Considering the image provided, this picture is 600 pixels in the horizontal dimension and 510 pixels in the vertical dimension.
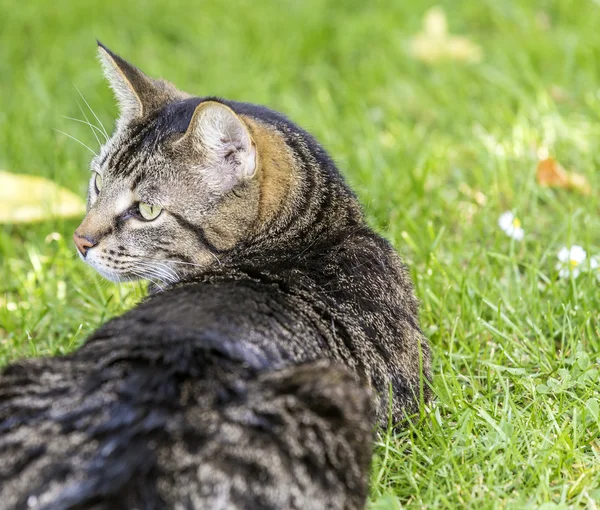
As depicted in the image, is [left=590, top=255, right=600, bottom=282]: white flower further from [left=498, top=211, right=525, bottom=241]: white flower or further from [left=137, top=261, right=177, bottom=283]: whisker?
[left=137, top=261, right=177, bottom=283]: whisker

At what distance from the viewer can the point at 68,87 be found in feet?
17.7

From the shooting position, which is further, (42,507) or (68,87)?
(68,87)

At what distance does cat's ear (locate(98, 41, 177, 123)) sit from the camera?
3.07 m

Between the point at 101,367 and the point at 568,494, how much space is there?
1419 millimetres

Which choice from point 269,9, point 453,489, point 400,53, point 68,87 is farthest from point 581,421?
point 269,9

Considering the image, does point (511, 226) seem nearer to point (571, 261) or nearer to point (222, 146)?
point (571, 261)

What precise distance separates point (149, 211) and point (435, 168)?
6.41 feet

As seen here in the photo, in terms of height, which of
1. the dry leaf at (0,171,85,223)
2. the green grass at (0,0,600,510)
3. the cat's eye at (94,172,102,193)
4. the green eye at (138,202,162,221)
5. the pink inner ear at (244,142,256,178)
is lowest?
the dry leaf at (0,171,85,223)

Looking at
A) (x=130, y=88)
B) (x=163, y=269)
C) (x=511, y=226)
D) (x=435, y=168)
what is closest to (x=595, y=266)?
(x=511, y=226)

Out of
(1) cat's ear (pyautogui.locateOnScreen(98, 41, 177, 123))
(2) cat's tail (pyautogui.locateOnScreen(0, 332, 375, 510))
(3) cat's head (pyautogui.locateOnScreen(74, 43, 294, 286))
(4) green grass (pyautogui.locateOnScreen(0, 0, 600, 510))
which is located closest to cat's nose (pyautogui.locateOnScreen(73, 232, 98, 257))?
(3) cat's head (pyautogui.locateOnScreen(74, 43, 294, 286))

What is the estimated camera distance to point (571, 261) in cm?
334

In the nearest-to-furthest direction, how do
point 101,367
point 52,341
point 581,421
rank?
1. point 101,367
2. point 581,421
3. point 52,341

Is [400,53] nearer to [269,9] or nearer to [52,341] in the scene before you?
[269,9]

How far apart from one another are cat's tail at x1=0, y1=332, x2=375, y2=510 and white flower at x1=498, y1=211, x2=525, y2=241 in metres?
1.74
